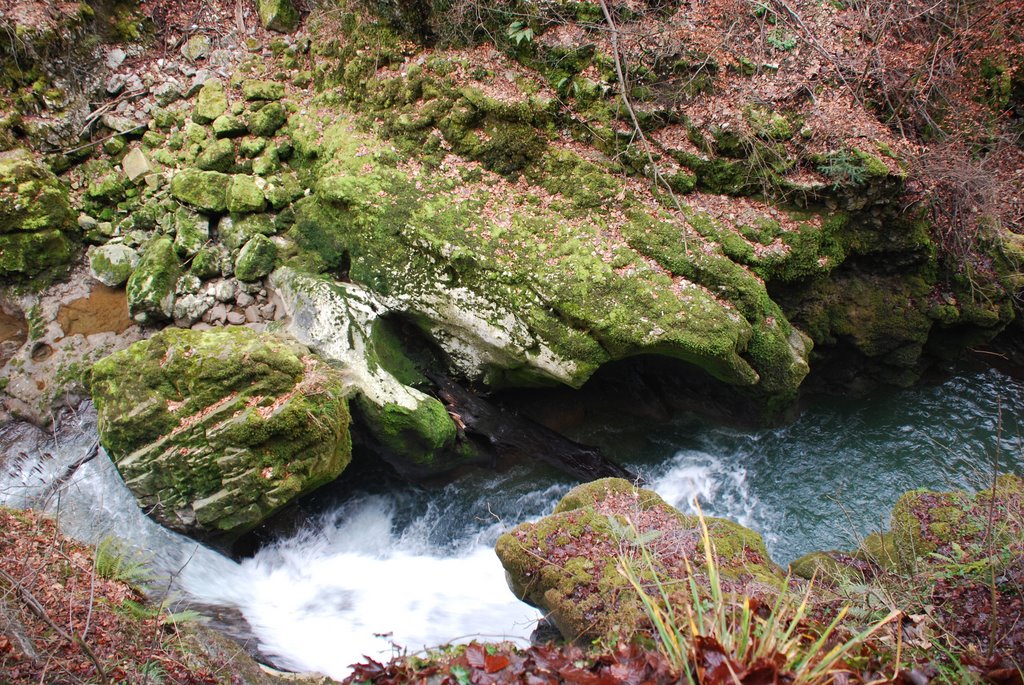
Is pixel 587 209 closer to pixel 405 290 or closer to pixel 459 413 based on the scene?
pixel 405 290

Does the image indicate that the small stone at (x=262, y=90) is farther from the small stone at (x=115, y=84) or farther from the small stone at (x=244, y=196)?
the small stone at (x=115, y=84)

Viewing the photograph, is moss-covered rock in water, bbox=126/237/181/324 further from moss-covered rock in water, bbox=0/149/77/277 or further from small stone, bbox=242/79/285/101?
small stone, bbox=242/79/285/101

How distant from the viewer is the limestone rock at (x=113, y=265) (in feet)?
23.3

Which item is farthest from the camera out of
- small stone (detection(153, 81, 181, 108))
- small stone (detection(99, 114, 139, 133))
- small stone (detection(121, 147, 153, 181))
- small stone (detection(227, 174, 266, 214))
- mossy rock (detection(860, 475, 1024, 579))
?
small stone (detection(153, 81, 181, 108))

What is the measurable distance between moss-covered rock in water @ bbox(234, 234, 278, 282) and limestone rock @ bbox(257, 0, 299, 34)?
127 inches

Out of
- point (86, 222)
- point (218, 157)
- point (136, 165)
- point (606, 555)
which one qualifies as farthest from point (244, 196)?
point (606, 555)

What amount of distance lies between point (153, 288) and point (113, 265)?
88cm

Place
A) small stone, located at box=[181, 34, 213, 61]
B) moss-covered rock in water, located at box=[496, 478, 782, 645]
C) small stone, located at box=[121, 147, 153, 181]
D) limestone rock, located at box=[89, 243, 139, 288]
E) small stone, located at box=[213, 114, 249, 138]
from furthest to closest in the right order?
small stone, located at box=[181, 34, 213, 61] < small stone, located at box=[121, 147, 153, 181] < small stone, located at box=[213, 114, 249, 138] < limestone rock, located at box=[89, 243, 139, 288] < moss-covered rock in water, located at box=[496, 478, 782, 645]

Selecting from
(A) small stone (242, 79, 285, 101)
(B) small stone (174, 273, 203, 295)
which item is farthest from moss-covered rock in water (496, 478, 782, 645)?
(A) small stone (242, 79, 285, 101)

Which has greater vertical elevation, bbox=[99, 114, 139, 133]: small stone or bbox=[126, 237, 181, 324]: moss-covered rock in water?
bbox=[99, 114, 139, 133]: small stone

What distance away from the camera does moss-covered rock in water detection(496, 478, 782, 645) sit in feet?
14.1

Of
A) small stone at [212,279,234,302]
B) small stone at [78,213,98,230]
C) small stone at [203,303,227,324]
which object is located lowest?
small stone at [203,303,227,324]

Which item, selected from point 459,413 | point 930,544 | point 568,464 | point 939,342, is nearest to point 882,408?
point 939,342

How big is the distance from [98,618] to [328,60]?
6358mm
